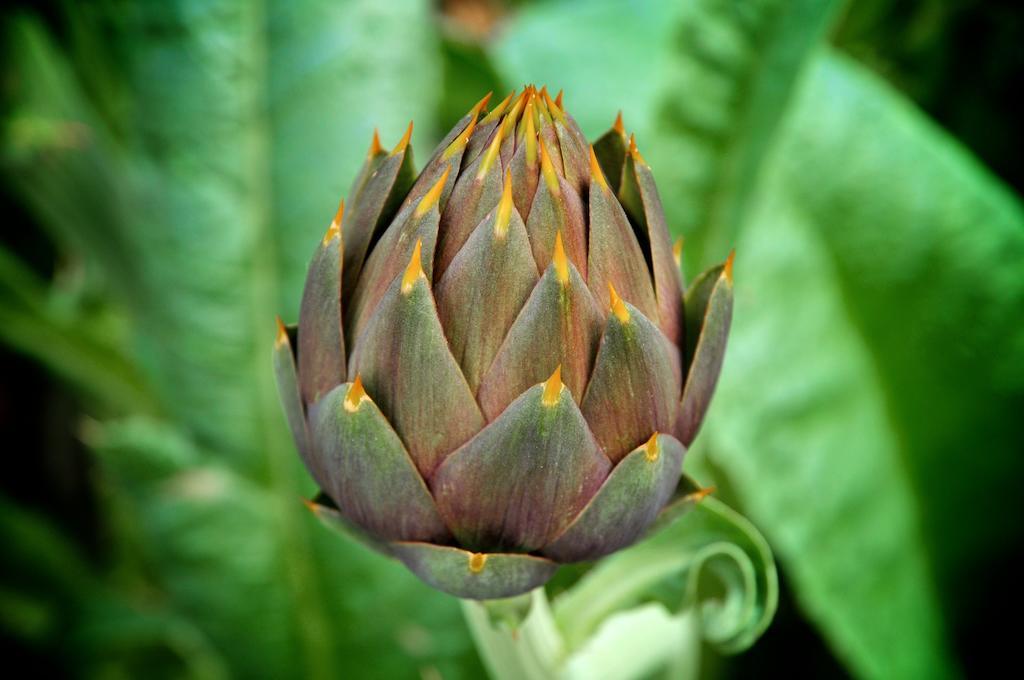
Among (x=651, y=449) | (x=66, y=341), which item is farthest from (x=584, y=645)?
(x=66, y=341)

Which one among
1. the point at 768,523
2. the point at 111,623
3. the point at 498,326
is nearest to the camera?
the point at 498,326

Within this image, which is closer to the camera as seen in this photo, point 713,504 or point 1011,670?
point 713,504

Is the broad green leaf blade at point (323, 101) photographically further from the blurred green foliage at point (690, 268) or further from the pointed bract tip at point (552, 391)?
the pointed bract tip at point (552, 391)

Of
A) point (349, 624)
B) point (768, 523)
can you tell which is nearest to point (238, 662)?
point (349, 624)

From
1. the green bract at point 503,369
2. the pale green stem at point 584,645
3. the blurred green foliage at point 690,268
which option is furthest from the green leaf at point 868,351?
the green bract at point 503,369

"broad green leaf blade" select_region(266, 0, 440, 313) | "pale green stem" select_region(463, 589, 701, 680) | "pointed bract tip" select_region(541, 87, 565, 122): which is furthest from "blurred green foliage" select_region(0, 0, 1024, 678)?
"pointed bract tip" select_region(541, 87, 565, 122)

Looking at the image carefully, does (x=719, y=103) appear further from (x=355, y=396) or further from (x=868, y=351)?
(x=355, y=396)

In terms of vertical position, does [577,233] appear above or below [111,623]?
below

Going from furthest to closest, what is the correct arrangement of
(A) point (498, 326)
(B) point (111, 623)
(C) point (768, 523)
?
1. (B) point (111, 623)
2. (C) point (768, 523)
3. (A) point (498, 326)

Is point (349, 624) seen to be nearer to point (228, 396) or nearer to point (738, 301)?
point (228, 396)
